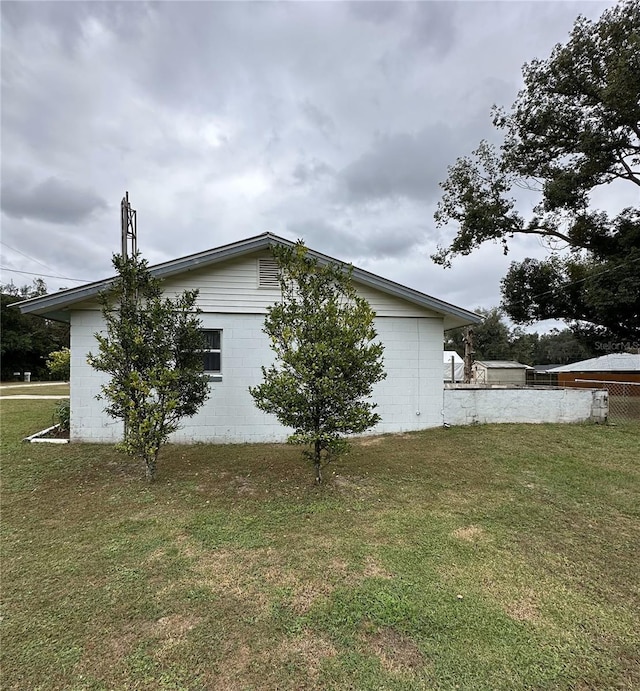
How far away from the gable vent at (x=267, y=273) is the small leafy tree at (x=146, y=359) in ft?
8.55

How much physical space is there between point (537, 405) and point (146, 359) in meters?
9.29

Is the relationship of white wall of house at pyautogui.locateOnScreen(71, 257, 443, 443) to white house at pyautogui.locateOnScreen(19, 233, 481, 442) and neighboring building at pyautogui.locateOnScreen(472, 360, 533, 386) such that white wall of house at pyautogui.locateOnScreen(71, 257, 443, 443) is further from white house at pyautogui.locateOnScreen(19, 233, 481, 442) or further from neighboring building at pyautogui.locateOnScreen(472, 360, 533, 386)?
neighboring building at pyautogui.locateOnScreen(472, 360, 533, 386)

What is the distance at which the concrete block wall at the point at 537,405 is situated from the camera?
31.0 ft

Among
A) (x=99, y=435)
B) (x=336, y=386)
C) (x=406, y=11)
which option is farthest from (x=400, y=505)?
(x=406, y=11)

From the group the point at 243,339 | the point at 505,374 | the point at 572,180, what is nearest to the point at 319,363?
the point at 243,339

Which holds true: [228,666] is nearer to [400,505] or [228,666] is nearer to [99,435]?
[400,505]

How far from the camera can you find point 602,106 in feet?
44.2

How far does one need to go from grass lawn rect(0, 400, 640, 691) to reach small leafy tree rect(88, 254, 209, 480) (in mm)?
837

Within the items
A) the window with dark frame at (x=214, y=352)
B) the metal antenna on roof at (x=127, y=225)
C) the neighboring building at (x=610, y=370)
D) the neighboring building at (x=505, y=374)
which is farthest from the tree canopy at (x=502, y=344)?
the metal antenna on roof at (x=127, y=225)

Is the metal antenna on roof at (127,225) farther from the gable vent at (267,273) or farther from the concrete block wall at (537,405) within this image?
the concrete block wall at (537,405)

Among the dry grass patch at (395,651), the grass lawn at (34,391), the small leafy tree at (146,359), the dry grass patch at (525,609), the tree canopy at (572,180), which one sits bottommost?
the grass lawn at (34,391)

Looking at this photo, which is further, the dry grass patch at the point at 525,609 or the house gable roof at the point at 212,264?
the house gable roof at the point at 212,264

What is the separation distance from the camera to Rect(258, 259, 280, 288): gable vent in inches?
316

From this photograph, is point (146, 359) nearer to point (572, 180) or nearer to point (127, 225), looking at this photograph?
point (127, 225)
